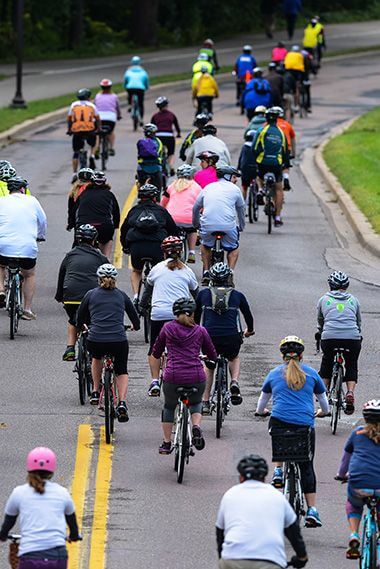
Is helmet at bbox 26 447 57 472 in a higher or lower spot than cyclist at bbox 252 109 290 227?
higher

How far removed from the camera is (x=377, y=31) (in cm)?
7425

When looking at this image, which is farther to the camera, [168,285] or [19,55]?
[19,55]

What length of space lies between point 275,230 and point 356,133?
47.2ft

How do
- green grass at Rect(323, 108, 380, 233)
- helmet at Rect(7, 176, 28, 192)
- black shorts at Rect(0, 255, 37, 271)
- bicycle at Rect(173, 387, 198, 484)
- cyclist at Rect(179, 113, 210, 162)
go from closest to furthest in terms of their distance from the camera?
bicycle at Rect(173, 387, 198, 484) < black shorts at Rect(0, 255, 37, 271) < helmet at Rect(7, 176, 28, 192) < cyclist at Rect(179, 113, 210, 162) < green grass at Rect(323, 108, 380, 233)

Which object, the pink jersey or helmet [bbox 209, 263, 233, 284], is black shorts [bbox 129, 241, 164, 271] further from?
helmet [bbox 209, 263, 233, 284]

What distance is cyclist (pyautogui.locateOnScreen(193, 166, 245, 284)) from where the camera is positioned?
22.2m

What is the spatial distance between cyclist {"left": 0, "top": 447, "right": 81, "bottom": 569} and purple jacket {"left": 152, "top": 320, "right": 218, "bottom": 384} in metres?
4.60

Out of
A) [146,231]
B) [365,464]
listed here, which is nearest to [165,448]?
[365,464]

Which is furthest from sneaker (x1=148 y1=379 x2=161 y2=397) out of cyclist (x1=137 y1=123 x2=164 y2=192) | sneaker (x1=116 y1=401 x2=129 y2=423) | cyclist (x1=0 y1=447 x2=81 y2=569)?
cyclist (x1=137 y1=123 x2=164 y2=192)

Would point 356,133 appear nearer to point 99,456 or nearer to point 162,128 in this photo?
point 162,128

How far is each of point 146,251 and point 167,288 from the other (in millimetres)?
3032

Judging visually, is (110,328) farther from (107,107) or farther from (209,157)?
(107,107)

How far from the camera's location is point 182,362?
15344 millimetres

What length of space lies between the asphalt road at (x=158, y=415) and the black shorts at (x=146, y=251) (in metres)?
1.15
